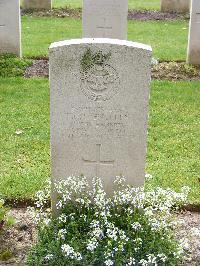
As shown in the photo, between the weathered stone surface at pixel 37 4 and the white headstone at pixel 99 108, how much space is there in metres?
12.2

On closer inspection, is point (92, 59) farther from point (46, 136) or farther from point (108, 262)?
point (46, 136)

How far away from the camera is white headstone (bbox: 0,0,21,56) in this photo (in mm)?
9742

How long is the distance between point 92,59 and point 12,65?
571cm

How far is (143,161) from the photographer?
4.48 meters

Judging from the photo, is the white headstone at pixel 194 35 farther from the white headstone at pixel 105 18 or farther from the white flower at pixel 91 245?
the white flower at pixel 91 245

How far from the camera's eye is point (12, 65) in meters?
9.70

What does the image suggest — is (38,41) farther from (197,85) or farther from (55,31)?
(197,85)

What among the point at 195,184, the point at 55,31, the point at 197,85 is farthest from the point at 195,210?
the point at 55,31

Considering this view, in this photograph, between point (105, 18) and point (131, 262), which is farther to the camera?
point (105, 18)

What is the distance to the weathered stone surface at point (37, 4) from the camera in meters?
16.0

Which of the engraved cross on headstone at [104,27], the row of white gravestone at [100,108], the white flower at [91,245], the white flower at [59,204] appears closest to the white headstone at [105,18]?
Answer: the engraved cross on headstone at [104,27]

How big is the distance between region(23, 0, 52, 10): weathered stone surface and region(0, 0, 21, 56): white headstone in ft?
20.4

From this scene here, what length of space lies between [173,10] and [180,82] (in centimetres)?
773

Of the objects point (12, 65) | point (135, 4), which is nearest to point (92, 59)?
point (12, 65)
